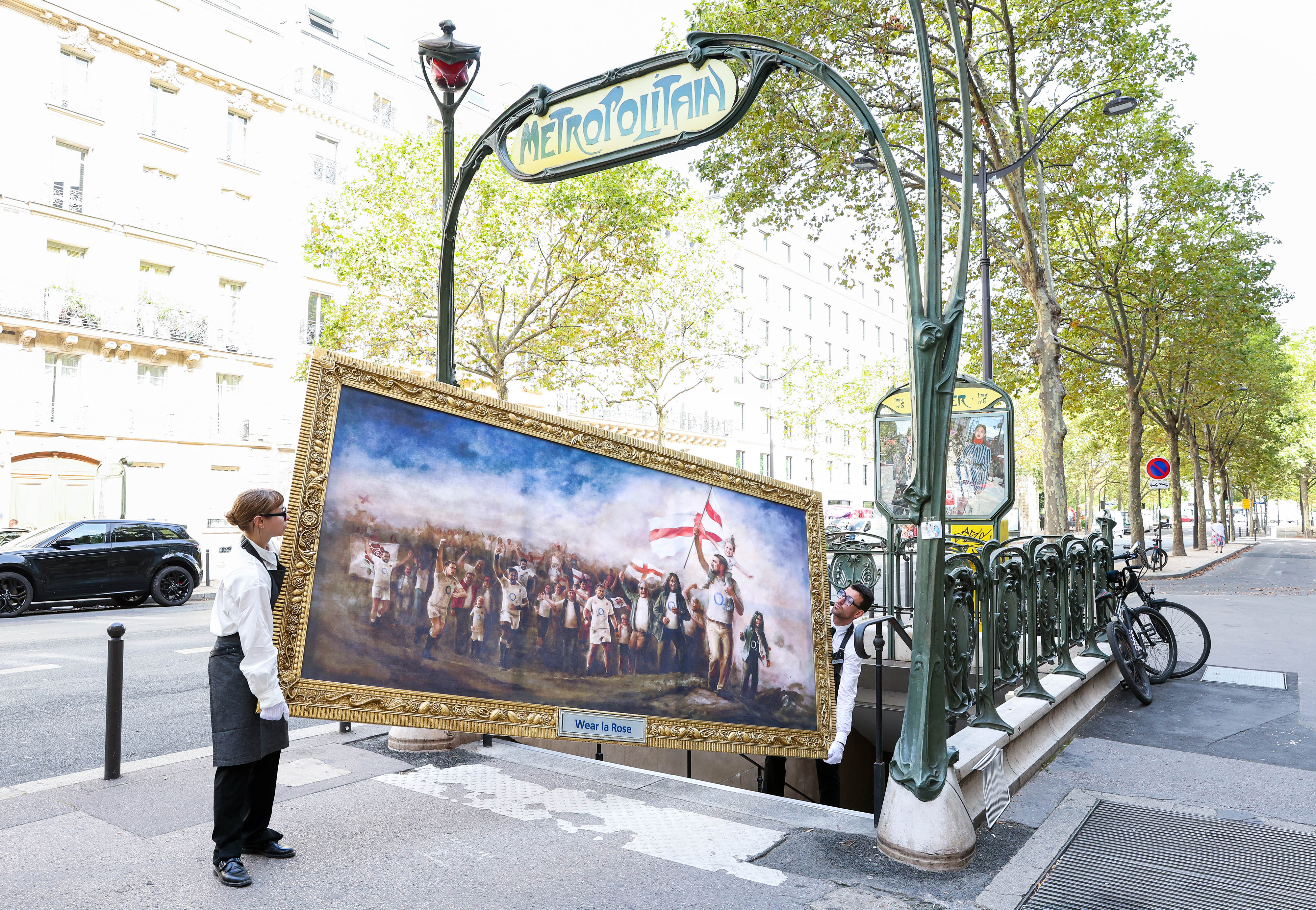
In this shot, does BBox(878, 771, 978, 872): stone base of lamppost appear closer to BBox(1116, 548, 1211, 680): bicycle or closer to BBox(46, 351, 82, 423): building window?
BBox(1116, 548, 1211, 680): bicycle

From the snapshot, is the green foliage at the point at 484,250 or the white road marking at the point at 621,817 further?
the green foliage at the point at 484,250

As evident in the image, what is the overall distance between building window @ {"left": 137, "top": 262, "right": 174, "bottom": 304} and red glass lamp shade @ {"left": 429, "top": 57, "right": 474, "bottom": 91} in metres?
25.7

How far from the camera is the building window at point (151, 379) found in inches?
1062

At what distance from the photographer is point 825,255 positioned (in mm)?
59281

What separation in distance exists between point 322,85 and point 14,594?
79.7 feet

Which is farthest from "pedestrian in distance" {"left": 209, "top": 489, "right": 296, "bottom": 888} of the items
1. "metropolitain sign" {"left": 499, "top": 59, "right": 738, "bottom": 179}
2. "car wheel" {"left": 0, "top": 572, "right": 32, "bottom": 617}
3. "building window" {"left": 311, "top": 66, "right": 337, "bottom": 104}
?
"building window" {"left": 311, "top": 66, "right": 337, "bottom": 104}

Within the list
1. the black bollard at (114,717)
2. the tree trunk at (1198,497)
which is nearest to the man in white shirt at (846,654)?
the black bollard at (114,717)

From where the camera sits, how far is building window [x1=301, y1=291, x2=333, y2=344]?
30.8 metres

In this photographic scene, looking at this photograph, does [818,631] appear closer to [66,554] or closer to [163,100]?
[66,554]

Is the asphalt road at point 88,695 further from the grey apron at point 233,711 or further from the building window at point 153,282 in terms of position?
the building window at point 153,282

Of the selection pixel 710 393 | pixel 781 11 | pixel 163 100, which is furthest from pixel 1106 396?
pixel 163 100

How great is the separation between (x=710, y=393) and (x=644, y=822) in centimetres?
4537

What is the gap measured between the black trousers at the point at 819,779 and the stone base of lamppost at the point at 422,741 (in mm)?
3876

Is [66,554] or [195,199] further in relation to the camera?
[195,199]
